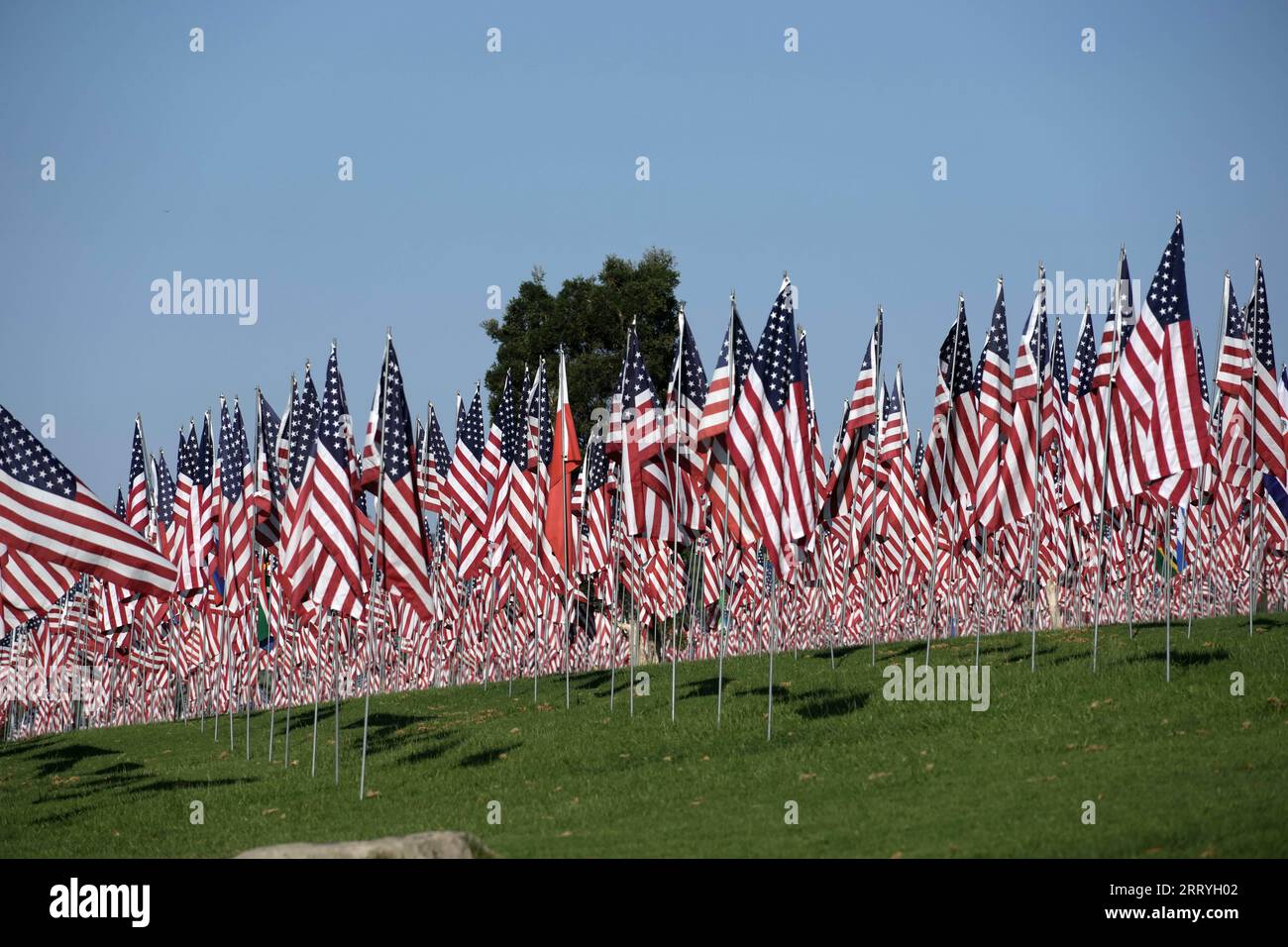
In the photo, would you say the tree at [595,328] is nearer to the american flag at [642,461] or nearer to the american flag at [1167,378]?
the american flag at [642,461]

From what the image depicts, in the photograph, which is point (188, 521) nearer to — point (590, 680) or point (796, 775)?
point (590, 680)

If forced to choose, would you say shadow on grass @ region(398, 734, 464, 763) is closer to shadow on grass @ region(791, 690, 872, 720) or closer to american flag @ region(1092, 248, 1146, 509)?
shadow on grass @ region(791, 690, 872, 720)

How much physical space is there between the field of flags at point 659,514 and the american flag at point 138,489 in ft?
0.28

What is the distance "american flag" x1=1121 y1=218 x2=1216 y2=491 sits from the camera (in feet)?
76.8

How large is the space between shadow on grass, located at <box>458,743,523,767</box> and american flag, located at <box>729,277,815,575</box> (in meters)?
6.15

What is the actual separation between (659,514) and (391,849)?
55.7 ft

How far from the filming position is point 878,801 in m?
18.9

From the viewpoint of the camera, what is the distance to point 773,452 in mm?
24266

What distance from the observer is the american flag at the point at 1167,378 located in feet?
76.8

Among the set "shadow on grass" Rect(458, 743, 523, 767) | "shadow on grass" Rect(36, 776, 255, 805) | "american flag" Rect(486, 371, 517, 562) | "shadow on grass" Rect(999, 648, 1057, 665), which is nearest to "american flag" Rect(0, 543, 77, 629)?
"shadow on grass" Rect(36, 776, 255, 805)
